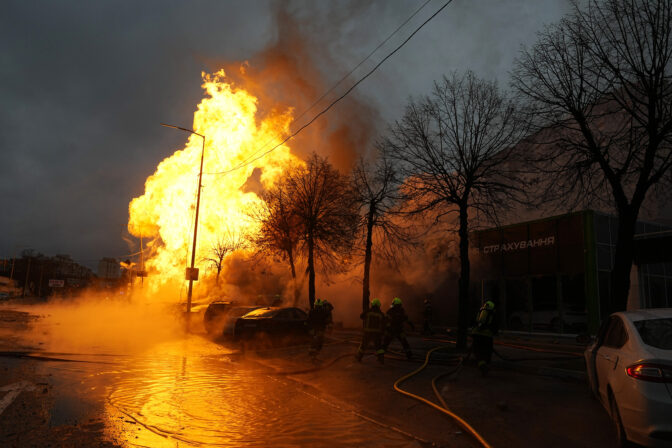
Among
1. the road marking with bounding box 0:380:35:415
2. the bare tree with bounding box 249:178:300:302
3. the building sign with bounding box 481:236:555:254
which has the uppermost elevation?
the bare tree with bounding box 249:178:300:302

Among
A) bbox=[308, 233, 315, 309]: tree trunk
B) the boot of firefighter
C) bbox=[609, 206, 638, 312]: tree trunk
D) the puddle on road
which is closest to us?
the puddle on road

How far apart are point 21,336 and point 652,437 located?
20.8 m

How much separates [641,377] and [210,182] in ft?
126

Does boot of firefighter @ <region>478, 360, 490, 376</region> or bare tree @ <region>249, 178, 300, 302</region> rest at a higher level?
bare tree @ <region>249, 178, 300, 302</region>

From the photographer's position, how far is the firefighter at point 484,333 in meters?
9.83

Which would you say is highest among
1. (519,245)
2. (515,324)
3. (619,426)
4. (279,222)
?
(279,222)

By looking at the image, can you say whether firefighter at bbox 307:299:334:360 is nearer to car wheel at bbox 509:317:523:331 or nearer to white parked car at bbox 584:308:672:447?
white parked car at bbox 584:308:672:447

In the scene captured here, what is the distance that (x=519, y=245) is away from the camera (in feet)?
72.4

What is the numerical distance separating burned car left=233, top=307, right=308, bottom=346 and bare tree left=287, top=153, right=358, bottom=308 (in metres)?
6.64

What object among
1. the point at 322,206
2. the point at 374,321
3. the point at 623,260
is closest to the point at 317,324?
the point at 374,321

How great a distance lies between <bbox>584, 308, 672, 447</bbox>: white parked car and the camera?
4066 millimetres

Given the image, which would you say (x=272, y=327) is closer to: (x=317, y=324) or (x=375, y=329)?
(x=317, y=324)

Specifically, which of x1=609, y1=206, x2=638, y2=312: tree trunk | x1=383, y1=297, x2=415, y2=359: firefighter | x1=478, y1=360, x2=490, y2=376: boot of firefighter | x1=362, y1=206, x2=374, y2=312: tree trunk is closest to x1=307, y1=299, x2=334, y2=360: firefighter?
x1=383, y1=297, x2=415, y2=359: firefighter

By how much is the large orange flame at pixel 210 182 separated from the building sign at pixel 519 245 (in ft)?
49.1
